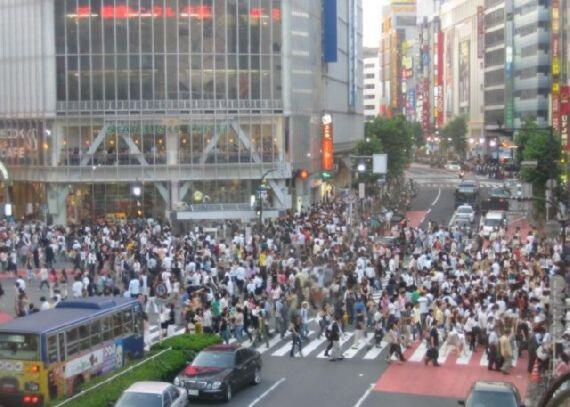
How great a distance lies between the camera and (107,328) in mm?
23391

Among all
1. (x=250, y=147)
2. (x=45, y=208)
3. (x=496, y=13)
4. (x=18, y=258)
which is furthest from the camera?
(x=496, y=13)

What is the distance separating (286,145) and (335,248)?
2565 cm

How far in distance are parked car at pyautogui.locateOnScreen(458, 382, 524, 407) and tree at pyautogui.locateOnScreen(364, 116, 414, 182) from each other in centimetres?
6872

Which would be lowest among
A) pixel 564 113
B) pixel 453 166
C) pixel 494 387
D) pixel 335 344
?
pixel 335 344

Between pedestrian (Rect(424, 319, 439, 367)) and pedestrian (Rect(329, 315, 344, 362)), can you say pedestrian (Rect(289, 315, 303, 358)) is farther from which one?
pedestrian (Rect(424, 319, 439, 367))

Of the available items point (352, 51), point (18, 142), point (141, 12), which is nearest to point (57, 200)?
point (18, 142)

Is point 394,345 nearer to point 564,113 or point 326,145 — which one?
point 564,113

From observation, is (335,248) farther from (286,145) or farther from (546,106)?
(546,106)

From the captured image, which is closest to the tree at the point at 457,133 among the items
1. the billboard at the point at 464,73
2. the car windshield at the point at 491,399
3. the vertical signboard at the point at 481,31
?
the billboard at the point at 464,73

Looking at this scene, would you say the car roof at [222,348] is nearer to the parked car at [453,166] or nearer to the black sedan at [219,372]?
the black sedan at [219,372]

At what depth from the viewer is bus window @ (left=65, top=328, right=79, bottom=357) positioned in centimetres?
2146

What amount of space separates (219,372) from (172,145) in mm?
41931

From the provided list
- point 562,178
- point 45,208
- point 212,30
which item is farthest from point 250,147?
point 562,178

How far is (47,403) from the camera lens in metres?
20.1
